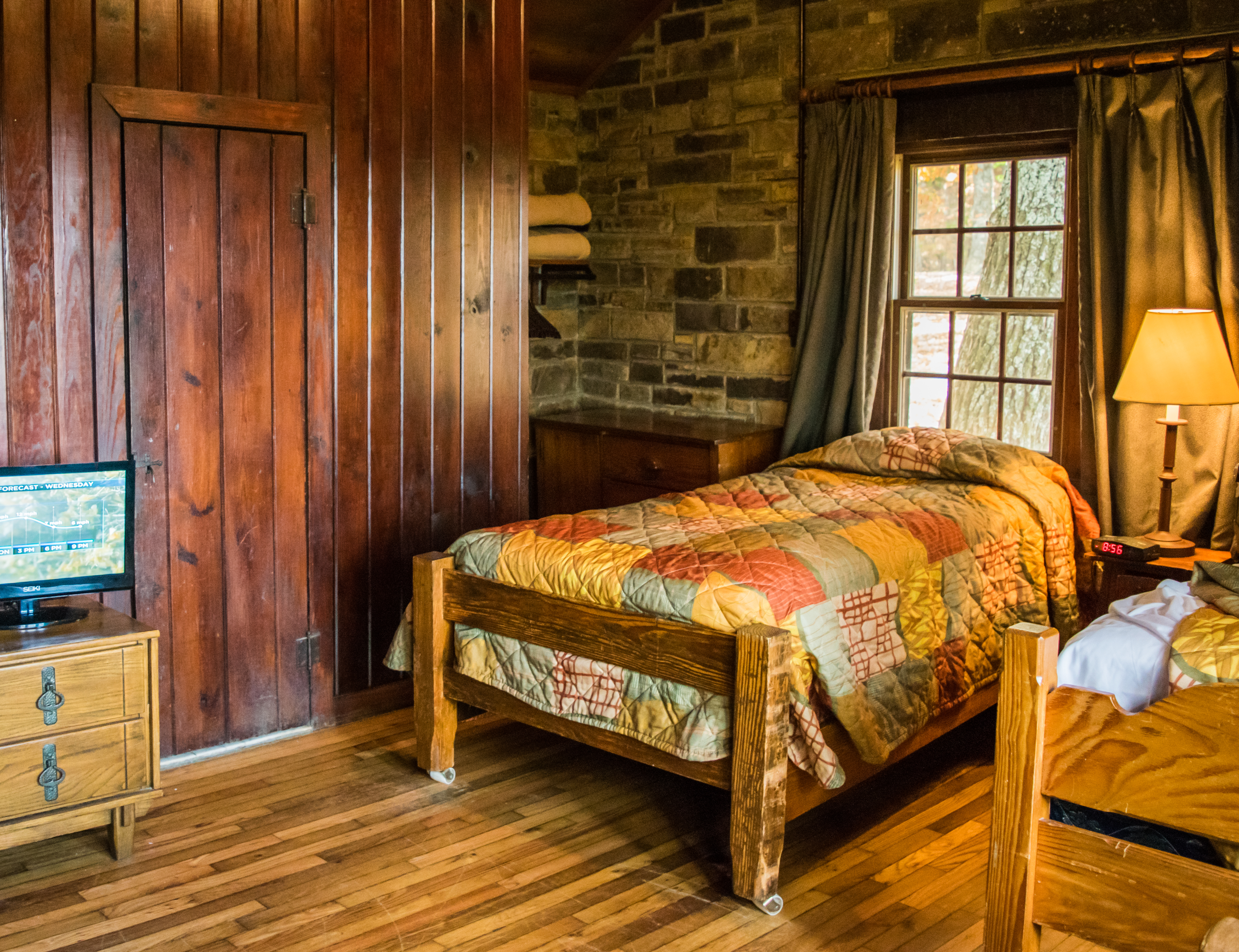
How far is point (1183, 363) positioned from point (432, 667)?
231cm

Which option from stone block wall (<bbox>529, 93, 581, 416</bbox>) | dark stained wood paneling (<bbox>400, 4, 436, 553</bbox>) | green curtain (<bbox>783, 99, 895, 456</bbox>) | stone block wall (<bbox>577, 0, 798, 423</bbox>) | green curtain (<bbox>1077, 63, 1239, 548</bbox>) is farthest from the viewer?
stone block wall (<bbox>529, 93, 581, 416</bbox>)

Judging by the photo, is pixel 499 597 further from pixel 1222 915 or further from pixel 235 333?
pixel 1222 915

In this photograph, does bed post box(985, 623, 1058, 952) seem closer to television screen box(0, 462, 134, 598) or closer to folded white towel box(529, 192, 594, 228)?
television screen box(0, 462, 134, 598)

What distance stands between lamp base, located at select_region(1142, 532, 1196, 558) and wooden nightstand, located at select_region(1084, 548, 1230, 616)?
0.5 inches

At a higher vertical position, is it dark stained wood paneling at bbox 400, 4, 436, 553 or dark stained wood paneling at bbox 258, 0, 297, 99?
dark stained wood paneling at bbox 258, 0, 297, 99

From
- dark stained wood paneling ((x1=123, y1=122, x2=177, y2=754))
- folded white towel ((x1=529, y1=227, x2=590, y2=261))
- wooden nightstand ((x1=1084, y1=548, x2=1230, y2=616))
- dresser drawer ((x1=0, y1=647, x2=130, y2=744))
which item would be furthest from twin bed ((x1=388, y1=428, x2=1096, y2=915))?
folded white towel ((x1=529, y1=227, x2=590, y2=261))

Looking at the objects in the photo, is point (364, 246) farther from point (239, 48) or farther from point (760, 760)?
point (760, 760)

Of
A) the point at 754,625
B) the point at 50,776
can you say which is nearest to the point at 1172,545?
the point at 754,625

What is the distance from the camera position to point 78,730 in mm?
2684

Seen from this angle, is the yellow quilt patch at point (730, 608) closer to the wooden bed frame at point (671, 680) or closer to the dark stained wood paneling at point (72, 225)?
the wooden bed frame at point (671, 680)

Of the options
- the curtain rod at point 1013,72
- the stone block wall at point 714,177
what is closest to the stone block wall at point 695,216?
the stone block wall at point 714,177

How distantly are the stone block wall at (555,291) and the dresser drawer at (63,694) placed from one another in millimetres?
2821

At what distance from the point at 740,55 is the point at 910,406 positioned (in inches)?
63.4

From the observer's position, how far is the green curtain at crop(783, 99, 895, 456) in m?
4.37
